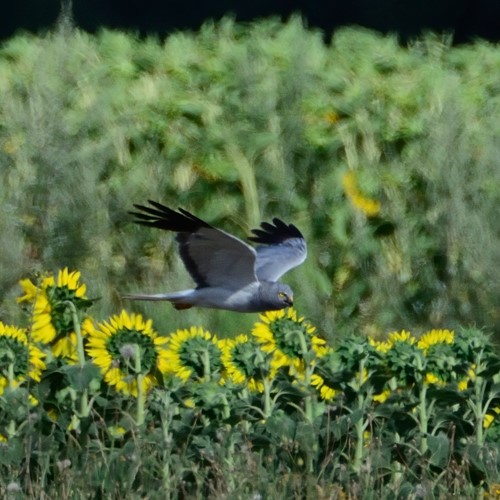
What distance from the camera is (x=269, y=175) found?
20.7 ft

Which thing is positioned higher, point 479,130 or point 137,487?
point 479,130

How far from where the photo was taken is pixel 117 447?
13.8 feet

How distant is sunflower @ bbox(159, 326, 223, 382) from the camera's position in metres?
4.23

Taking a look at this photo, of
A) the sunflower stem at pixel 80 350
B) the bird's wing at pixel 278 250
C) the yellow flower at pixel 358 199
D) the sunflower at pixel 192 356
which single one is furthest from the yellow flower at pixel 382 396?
the yellow flower at pixel 358 199

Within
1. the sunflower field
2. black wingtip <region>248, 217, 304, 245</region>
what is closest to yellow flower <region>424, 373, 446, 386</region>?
the sunflower field

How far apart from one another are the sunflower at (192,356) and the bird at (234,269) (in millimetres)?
762

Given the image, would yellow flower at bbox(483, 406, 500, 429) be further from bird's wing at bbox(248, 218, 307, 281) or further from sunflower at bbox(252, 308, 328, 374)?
bird's wing at bbox(248, 218, 307, 281)

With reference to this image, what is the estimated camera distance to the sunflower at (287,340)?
4.19 meters

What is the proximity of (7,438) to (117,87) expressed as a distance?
8.87 feet

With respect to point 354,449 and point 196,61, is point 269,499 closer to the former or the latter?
point 354,449

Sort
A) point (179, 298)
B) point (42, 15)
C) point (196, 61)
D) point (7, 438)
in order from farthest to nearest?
point (42, 15) → point (196, 61) → point (179, 298) → point (7, 438)

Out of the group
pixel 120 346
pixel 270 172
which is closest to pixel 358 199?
pixel 270 172

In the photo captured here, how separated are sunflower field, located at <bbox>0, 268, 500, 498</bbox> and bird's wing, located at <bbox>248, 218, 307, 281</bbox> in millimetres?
1159

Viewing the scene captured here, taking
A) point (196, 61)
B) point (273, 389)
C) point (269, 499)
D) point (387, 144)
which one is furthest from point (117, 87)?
point (269, 499)
